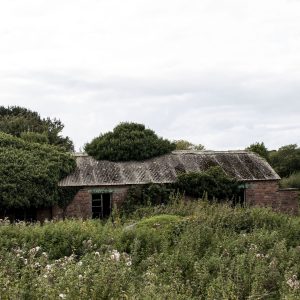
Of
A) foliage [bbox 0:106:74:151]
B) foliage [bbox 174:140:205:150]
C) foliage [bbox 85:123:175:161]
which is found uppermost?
foliage [bbox 0:106:74:151]

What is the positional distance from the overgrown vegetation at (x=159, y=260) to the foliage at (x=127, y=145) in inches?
317

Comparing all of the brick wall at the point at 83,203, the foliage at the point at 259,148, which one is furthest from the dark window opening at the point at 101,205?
the foliage at the point at 259,148

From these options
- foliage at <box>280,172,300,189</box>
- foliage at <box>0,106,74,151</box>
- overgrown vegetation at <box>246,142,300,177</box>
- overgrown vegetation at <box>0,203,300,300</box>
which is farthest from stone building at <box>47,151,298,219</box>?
foliage at <box>0,106,74,151</box>

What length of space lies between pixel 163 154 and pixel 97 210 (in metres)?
4.58

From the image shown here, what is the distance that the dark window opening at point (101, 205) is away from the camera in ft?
73.9

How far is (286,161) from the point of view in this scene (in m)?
36.3

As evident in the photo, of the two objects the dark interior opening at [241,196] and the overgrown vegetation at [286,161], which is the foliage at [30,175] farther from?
the overgrown vegetation at [286,161]

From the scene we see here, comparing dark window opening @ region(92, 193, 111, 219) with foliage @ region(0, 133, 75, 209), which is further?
dark window opening @ region(92, 193, 111, 219)

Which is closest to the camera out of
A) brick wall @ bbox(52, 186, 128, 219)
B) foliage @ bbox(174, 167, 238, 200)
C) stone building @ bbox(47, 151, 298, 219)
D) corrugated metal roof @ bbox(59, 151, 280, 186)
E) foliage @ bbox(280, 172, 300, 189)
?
brick wall @ bbox(52, 186, 128, 219)

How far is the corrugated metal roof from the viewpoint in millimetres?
22656

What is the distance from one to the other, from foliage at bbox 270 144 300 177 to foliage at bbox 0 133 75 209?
1790 cm

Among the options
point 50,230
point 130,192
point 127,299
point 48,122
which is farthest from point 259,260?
point 48,122

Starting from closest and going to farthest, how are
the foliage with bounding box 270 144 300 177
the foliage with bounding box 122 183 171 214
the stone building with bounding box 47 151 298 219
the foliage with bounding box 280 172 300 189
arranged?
the foliage with bounding box 122 183 171 214 < the stone building with bounding box 47 151 298 219 < the foliage with bounding box 280 172 300 189 < the foliage with bounding box 270 144 300 177

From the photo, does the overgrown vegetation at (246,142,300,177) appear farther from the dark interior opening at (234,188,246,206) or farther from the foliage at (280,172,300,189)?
the dark interior opening at (234,188,246,206)
